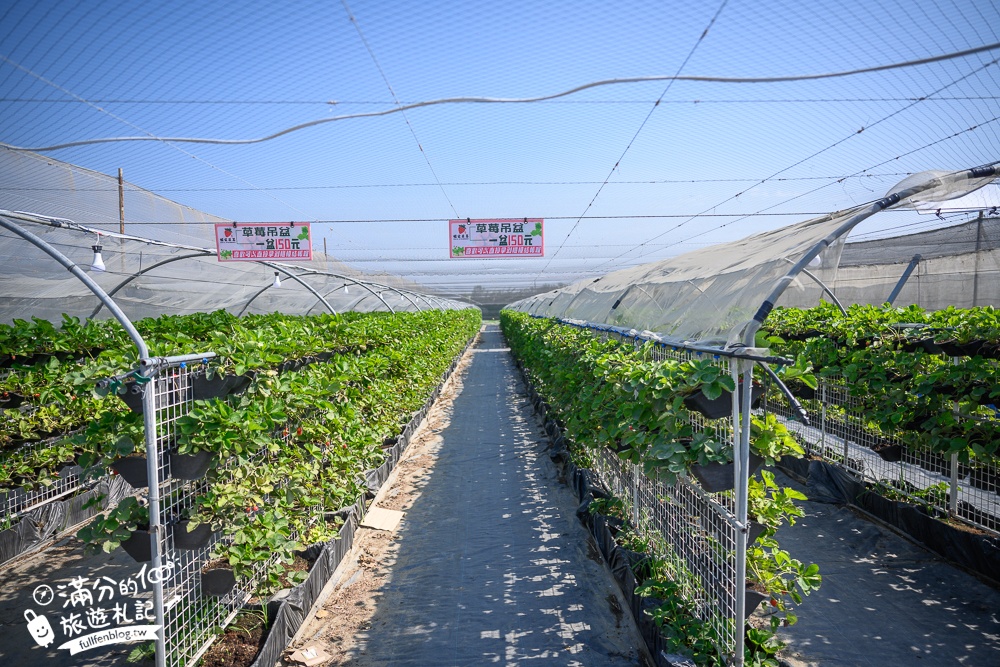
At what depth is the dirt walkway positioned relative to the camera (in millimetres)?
3055

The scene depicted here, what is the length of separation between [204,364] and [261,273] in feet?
33.2

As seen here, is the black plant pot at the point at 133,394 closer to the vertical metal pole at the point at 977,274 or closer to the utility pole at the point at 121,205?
the utility pole at the point at 121,205

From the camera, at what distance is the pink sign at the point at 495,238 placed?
859 cm

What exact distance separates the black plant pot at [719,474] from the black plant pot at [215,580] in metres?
2.44

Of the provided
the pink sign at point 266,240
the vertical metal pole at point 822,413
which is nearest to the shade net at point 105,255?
the pink sign at point 266,240

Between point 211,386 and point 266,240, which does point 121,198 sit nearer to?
point 266,240

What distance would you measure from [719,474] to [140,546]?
272 centimetres

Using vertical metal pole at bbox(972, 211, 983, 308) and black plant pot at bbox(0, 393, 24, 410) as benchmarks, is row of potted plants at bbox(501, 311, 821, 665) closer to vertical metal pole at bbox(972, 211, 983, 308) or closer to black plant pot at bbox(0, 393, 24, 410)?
black plant pot at bbox(0, 393, 24, 410)

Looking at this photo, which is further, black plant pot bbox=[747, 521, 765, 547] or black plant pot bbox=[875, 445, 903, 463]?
black plant pot bbox=[875, 445, 903, 463]

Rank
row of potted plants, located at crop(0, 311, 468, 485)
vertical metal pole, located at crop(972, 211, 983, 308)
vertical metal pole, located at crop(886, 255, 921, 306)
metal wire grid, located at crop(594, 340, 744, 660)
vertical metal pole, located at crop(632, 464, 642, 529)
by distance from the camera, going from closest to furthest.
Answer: metal wire grid, located at crop(594, 340, 744, 660) → row of potted plants, located at crop(0, 311, 468, 485) → vertical metal pole, located at crop(632, 464, 642, 529) → vertical metal pole, located at crop(886, 255, 921, 306) → vertical metal pole, located at crop(972, 211, 983, 308)

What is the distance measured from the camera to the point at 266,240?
8844 millimetres

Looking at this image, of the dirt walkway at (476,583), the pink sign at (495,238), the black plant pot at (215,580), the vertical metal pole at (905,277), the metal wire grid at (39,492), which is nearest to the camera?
the black plant pot at (215,580)

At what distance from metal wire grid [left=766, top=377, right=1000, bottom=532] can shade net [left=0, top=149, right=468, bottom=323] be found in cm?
710

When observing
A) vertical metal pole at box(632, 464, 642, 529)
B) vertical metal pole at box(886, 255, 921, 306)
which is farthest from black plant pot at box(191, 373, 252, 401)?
vertical metal pole at box(886, 255, 921, 306)
